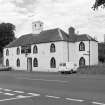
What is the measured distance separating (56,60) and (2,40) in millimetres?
41282

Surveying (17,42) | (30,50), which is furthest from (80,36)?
(17,42)

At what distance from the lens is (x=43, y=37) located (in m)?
70.4

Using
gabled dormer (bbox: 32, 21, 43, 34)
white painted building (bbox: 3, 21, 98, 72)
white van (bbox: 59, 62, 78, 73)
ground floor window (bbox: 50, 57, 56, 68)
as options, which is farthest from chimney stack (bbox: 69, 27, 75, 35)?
white van (bbox: 59, 62, 78, 73)

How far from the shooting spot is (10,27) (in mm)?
106312

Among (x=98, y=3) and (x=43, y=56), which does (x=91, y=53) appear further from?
(x=98, y=3)

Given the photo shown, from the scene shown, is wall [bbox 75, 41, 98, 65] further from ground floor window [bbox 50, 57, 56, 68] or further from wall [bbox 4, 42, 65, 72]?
ground floor window [bbox 50, 57, 56, 68]

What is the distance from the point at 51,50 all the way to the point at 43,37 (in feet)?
16.6

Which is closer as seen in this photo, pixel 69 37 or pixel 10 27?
pixel 69 37

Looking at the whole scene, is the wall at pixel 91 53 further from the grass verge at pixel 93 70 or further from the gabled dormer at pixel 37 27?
the gabled dormer at pixel 37 27

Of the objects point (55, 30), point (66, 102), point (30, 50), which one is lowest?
point (66, 102)

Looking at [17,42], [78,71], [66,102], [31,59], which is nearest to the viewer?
[66,102]

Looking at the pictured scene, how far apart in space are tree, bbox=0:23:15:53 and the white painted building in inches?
985

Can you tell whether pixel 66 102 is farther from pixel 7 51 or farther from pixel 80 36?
pixel 7 51

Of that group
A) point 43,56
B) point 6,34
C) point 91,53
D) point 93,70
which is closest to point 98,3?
point 93,70
